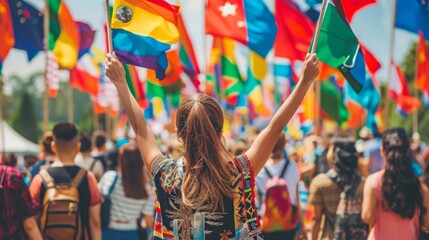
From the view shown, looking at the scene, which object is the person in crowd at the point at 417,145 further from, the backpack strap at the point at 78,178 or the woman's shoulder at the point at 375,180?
the backpack strap at the point at 78,178

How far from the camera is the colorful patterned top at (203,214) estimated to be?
289cm

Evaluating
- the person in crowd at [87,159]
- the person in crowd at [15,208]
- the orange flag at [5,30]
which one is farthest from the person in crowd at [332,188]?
the orange flag at [5,30]

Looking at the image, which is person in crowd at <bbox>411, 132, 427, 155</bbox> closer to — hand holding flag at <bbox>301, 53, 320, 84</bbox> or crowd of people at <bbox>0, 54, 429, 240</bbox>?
crowd of people at <bbox>0, 54, 429, 240</bbox>

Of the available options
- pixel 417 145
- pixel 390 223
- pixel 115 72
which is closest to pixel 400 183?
pixel 390 223

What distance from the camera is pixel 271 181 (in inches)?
256

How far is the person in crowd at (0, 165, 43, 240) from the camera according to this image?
15.0 feet

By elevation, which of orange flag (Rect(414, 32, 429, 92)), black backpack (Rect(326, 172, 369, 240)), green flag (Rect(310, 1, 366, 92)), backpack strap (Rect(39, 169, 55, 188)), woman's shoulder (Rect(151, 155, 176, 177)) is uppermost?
orange flag (Rect(414, 32, 429, 92))

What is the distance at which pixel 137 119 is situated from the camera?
10.5 ft

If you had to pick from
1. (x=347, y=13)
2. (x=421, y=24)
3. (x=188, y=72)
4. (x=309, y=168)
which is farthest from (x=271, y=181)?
(x=188, y=72)

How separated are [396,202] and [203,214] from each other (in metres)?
2.21

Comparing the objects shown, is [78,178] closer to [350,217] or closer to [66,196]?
[66,196]

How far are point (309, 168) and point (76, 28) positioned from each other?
5718mm

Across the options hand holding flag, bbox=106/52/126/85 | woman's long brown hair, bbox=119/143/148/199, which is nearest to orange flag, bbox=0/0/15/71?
woman's long brown hair, bbox=119/143/148/199

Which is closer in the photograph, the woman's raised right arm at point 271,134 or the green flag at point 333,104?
the woman's raised right arm at point 271,134
